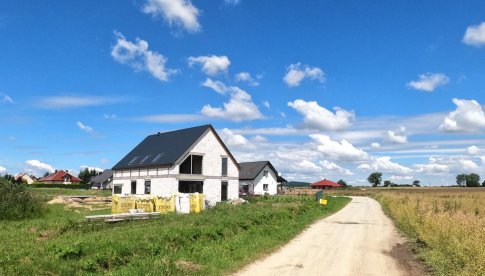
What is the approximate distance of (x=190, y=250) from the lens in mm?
12930

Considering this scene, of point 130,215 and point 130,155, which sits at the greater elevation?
point 130,155

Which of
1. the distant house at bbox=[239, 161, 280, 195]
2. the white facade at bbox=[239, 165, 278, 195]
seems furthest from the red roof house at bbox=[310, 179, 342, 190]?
the white facade at bbox=[239, 165, 278, 195]

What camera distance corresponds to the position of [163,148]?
42656 millimetres

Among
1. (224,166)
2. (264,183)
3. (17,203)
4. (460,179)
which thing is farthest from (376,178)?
(17,203)

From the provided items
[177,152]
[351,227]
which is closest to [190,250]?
[351,227]

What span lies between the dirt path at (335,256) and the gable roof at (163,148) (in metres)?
22.0

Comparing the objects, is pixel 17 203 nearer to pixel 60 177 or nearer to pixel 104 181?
pixel 104 181

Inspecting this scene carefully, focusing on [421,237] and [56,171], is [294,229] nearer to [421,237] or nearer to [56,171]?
[421,237]

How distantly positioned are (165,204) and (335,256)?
17.2 meters

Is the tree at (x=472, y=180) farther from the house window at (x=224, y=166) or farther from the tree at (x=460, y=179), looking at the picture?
the house window at (x=224, y=166)

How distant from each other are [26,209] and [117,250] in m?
15.8

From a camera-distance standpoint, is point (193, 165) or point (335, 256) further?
Answer: point (193, 165)

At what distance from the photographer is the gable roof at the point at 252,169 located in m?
67.1

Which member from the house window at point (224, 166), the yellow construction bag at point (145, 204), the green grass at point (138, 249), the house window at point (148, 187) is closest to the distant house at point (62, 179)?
the house window at point (148, 187)
